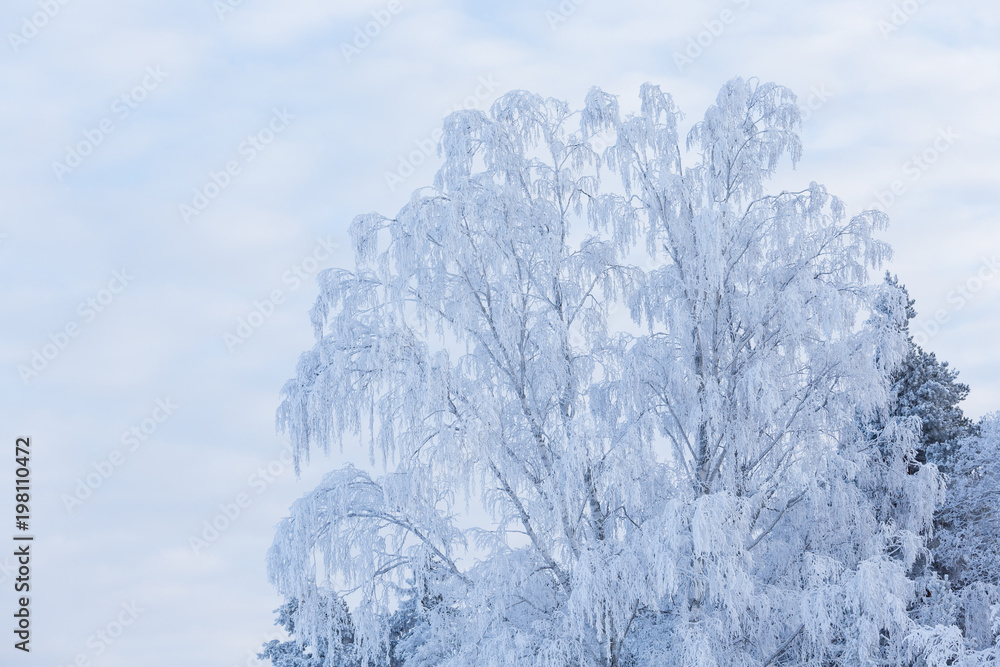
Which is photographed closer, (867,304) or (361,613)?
(361,613)

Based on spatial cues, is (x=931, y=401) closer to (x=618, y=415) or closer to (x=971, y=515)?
(x=971, y=515)

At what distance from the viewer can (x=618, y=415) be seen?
496 inches

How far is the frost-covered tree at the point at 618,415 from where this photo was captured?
11148 millimetres

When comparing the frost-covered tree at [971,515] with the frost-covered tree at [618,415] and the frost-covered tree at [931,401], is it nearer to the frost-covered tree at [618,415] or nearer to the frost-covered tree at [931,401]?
the frost-covered tree at [931,401]

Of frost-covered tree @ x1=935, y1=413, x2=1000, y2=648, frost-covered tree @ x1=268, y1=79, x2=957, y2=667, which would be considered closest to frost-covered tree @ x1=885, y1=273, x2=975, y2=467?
frost-covered tree @ x1=935, y1=413, x2=1000, y2=648

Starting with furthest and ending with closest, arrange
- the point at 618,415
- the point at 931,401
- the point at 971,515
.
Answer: the point at 931,401
the point at 971,515
the point at 618,415

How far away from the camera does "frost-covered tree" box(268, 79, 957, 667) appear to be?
36.6 feet

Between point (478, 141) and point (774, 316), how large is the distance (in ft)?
13.9

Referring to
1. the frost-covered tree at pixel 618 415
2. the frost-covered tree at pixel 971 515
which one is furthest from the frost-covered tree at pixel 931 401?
the frost-covered tree at pixel 618 415

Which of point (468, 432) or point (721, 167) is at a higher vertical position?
point (721, 167)

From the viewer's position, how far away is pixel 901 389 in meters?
19.0

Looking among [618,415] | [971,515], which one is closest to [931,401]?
[971,515]

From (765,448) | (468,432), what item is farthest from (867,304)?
(468,432)

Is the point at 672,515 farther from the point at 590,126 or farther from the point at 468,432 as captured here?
the point at 590,126
